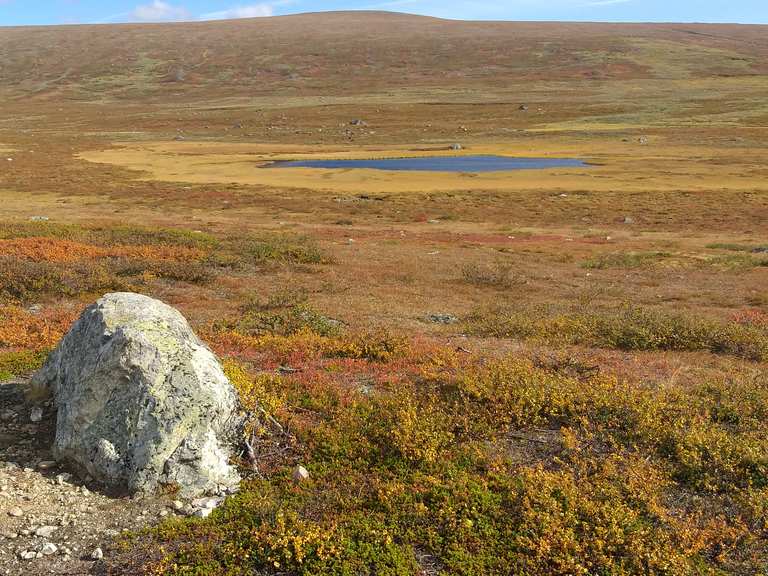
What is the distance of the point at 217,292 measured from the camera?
67.1 ft

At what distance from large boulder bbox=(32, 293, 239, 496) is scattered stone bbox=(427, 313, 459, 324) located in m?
9.48

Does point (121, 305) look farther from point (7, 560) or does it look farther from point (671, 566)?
point (671, 566)

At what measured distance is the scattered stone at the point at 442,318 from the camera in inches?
694

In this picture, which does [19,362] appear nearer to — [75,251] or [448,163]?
[75,251]

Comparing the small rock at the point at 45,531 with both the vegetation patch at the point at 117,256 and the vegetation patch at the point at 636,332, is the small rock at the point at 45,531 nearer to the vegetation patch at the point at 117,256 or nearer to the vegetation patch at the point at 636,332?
the vegetation patch at the point at 636,332

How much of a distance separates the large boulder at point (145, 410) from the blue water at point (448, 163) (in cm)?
6422

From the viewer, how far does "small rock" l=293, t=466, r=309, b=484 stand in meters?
8.34

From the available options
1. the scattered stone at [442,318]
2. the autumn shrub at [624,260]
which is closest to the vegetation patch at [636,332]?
the scattered stone at [442,318]

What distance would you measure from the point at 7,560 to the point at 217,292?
46.3ft

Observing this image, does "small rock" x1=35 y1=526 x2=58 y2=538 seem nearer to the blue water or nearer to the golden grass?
the golden grass

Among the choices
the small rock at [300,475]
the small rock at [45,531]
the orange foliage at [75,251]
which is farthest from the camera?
the orange foliage at [75,251]

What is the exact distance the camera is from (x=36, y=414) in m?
9.65

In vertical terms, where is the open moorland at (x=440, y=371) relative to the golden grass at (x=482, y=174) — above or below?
below

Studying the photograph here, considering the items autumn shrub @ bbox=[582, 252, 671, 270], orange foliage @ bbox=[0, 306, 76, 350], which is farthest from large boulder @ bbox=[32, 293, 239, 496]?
autumn shrub @ bbox=[582, 252, 671, 270]
